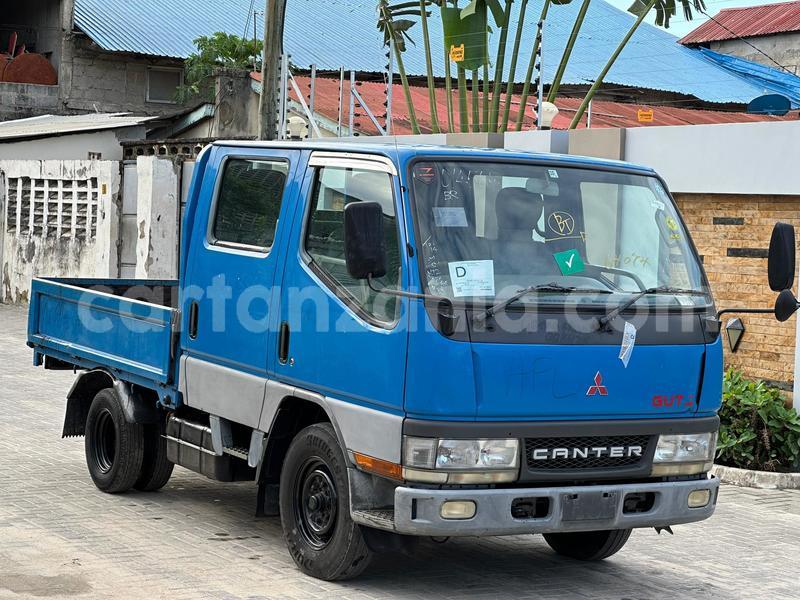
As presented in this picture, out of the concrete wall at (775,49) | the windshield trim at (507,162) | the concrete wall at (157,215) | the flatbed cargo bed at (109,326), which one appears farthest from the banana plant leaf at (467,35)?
the concrete wall at (775,49)

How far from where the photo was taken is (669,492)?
21.4 feet

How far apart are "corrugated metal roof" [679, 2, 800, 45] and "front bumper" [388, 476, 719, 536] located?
101ft

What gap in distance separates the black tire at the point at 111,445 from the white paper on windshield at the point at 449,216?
3210 mm

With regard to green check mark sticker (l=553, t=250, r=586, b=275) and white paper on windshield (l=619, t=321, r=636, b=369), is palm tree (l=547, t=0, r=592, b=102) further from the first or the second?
white paper on windshield (l=619, t=321, r=636, b=369)

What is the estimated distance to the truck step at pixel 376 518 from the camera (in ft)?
20.1

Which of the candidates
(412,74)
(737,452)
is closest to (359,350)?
(737,452)

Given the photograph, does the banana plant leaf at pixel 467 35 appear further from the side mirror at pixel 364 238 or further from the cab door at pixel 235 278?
the side mirror at pixel 364 238

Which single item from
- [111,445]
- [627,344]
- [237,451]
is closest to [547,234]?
[627,344]

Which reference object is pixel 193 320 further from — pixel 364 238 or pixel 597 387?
pixel 597 387

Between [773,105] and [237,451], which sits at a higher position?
[773,105]

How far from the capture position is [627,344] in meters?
6.38

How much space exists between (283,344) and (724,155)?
574 cm

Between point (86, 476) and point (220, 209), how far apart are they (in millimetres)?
2760

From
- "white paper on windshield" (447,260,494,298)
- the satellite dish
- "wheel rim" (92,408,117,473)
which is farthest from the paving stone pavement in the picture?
the satellite dish
